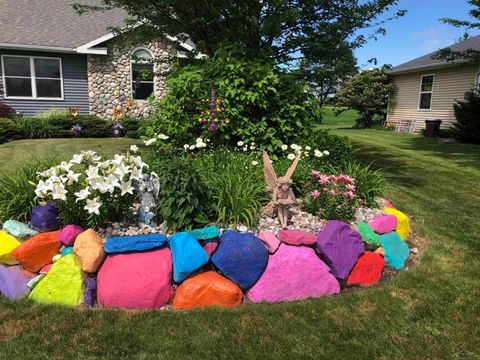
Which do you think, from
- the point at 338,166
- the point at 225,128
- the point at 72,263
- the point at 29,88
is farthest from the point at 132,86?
the point at 72,263

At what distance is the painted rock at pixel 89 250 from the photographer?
3131mm

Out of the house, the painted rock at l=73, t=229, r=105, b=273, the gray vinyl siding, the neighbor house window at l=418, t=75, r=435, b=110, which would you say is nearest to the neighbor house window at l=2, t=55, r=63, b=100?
the house

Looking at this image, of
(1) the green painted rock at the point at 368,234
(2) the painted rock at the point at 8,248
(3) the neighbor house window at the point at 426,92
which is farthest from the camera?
(3) the neighbor house window at the point at 426,92

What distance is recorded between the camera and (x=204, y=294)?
3.10 meters

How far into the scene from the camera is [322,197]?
4102mm

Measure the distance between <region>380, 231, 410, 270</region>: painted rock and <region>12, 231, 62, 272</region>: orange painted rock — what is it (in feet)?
9.62

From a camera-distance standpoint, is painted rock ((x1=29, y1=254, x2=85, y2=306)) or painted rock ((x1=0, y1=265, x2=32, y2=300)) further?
painted rock ((x1=0, y1=265, x2=32, y2=300))

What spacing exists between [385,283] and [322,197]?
40.3 inches

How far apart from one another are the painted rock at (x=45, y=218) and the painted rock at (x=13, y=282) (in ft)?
1.29

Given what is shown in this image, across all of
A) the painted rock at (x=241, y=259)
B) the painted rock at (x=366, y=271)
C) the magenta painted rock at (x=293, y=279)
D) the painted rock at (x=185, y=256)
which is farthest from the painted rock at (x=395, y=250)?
the painted rock at (x=185, y=256)

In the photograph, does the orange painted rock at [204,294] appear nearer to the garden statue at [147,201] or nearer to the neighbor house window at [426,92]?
the garden statue at [147,201]

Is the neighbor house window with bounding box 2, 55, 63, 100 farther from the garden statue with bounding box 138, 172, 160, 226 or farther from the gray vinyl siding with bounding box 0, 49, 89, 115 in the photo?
the garden statue with bounding box 138, 172, 160, 226

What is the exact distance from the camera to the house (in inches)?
582

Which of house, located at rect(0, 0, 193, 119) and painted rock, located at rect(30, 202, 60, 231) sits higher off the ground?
house, located at rect(0, 0, 193, 119)
